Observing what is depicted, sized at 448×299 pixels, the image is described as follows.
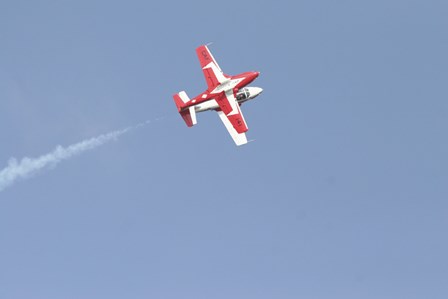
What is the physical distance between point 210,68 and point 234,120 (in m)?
11.4

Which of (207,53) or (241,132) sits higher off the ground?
(207,53)

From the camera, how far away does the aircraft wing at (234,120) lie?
12112cm

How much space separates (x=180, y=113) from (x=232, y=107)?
27.3 feet

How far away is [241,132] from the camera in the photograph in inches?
4779

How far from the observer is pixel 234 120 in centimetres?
12250

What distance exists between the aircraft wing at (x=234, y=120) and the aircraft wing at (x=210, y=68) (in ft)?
10.7

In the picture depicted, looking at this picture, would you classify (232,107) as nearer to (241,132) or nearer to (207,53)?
(241,132)

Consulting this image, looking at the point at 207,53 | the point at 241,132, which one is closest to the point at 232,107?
the point at 241,132

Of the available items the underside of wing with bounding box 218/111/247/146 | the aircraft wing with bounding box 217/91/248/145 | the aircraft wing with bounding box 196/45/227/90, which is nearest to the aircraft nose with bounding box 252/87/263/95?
the aircraft wing with bounding box 217/91/248/145

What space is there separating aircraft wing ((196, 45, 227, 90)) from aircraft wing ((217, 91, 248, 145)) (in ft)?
10.7

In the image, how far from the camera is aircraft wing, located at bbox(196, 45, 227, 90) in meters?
127

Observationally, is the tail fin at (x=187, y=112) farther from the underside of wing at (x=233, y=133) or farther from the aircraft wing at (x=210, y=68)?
the aircraft wing at (x=210, y=68)

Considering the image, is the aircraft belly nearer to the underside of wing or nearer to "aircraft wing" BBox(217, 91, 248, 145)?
"aircraft wing" BBox(217, 91, 248, 145)

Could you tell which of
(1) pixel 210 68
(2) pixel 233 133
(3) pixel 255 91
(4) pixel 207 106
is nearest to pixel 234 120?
(2) pixel 233 133
